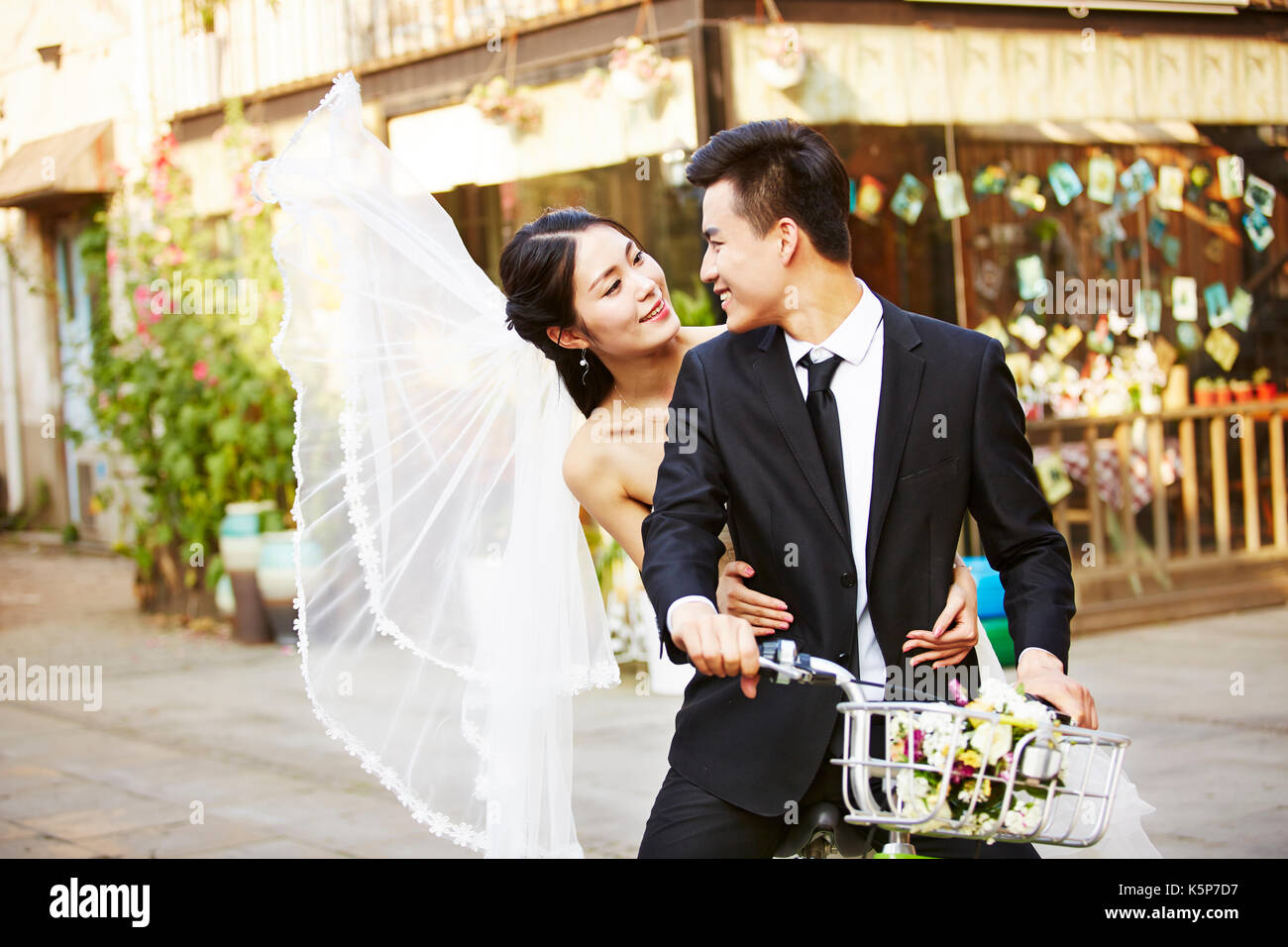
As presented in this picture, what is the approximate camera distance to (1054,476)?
8.85 m

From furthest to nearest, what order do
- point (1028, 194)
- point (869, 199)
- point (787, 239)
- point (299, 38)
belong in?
1. point (299, 38)
2. point (1028, 194)
3. point (869, 199)
4. point (787, 239)

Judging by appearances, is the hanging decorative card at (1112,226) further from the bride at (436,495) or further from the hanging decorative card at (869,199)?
the bride at (436,495)

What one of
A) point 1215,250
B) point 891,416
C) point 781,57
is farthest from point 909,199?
point 891,416

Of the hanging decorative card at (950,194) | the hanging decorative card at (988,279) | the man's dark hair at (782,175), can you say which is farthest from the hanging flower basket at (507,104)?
the man's dark hair at (782,175)

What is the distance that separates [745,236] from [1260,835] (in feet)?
11.5

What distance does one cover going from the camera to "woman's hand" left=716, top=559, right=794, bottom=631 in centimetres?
256

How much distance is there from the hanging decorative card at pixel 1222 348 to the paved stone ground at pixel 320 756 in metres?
1.51

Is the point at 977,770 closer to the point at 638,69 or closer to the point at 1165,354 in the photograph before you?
the point at 638,69

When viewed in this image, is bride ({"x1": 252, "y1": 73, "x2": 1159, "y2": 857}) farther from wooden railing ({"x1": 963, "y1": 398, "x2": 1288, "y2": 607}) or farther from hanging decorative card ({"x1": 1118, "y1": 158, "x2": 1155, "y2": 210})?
hanging decorative card ({"x1": 1118, "y1": 158, "x2": 1155, "y2": 210})

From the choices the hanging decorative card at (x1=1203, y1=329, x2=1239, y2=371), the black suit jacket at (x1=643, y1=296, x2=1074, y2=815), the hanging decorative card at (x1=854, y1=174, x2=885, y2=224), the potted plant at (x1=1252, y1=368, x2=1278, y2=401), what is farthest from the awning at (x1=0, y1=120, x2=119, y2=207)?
the black suit jacket at (x1=643, y1=296, x2=1074, y2=815)

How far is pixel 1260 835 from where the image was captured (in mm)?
5133

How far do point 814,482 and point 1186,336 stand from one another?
7445mm

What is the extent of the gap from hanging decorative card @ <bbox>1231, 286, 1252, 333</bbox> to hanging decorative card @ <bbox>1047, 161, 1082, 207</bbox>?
1.26m

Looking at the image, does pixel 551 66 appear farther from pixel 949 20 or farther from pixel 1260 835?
pixel 1260 835
